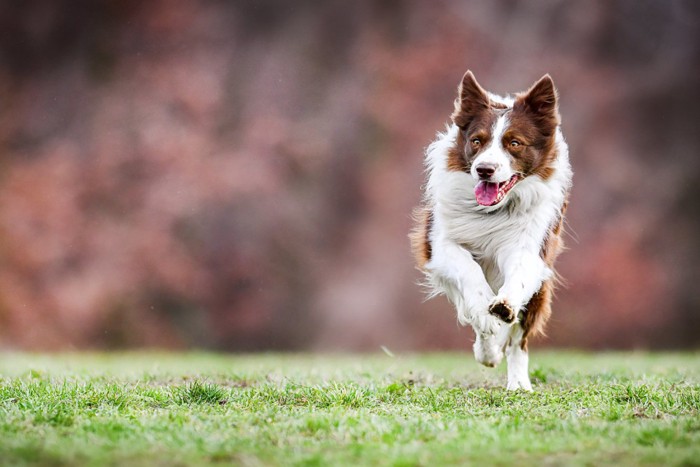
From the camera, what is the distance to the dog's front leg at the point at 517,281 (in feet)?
19.8

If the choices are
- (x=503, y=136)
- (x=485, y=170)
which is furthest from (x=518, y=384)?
(x=503, y=136)

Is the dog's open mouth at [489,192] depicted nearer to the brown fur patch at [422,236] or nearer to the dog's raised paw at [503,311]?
the brown fur patch at [422,236]

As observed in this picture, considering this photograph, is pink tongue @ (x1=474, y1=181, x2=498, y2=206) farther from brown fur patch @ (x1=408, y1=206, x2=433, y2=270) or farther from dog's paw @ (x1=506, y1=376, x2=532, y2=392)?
dog's paw @ (x1=506, y1=376, x2=532, y2=392)

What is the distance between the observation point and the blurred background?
60.7 ft

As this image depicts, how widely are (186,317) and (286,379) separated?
1230 centimetres

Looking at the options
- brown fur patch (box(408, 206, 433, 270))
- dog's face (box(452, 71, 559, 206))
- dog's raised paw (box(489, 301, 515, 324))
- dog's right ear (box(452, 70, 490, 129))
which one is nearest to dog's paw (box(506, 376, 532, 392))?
dog's raised paw (box(489, 301, 515, 324))

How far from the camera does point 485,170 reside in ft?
21.0

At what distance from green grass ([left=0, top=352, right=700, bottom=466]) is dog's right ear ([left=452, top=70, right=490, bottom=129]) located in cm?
195

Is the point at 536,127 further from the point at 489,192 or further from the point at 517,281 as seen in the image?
the point at 517,281

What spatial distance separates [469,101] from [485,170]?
804 mm

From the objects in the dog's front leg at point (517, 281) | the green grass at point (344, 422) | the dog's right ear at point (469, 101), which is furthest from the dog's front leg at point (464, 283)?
the dog's right ear at point (469, 101)

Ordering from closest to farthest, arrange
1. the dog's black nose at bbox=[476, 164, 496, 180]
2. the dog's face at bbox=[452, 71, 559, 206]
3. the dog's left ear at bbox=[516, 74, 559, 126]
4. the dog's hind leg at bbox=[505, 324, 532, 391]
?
the dog's black nose at bbox=[476, 164, 496, 180], the dog's face at bbox=[452, 71, 559, 206], the dog's hind leg at bbox=[505, 324, 532, 391], the dog's left ear at bbox=[516, 74, 559, 126]

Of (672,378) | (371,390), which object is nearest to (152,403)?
(371,390)

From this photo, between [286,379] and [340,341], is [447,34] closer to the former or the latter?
[340,341]
